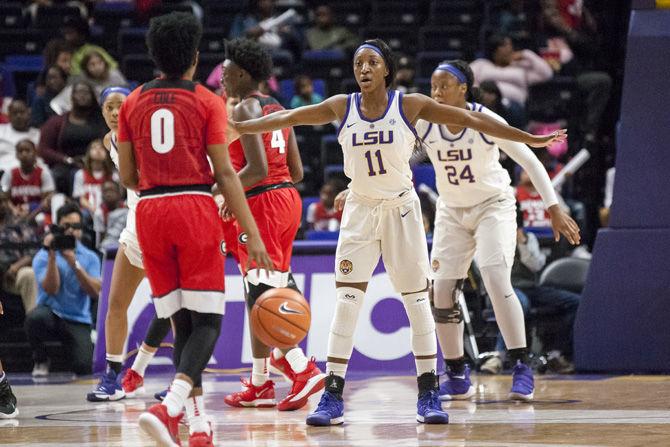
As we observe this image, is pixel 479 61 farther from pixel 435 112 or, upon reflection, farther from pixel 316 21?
pixel 435 112

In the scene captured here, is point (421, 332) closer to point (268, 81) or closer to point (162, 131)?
point (162, 131)

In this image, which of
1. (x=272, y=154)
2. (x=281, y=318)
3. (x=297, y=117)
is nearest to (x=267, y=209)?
(x=272, y=154)

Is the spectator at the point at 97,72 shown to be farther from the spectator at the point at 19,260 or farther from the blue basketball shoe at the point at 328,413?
the blue basketball shoe at the point at 328,413

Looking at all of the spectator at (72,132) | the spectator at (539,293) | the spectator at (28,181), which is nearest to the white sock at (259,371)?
the spectator at (539,293)

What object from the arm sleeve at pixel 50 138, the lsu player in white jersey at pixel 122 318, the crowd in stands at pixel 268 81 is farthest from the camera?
the arm sleeve at pixel 50 138

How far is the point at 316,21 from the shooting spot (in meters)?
15.7

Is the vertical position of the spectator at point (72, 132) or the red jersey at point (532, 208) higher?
the spectator at point (72, 132)

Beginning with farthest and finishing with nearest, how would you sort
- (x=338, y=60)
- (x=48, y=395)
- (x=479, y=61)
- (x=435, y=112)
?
(x=338, y=60), (x=479, y=61), (x=48, y=395), (x=435, y=112)

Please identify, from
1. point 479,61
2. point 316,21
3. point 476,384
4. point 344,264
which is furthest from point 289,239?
point 316,21

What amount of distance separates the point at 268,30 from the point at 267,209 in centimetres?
850

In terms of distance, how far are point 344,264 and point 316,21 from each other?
32.1 feet

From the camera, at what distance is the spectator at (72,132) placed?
42.7ft

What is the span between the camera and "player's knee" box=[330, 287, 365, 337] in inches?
251

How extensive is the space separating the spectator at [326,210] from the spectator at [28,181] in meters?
2.93
